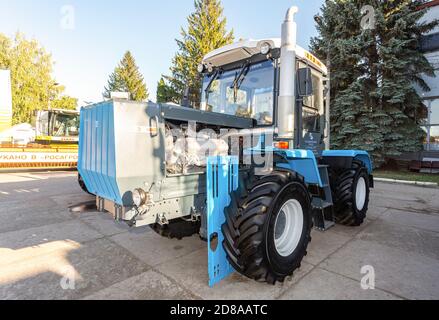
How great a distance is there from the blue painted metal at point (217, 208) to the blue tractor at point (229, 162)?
0.01 m

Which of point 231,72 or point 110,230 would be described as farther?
point 110,230

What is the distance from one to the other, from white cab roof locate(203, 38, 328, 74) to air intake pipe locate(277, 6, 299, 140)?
0.39 metres

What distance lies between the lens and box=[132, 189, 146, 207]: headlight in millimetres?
2404

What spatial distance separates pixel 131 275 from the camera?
2.79 metres

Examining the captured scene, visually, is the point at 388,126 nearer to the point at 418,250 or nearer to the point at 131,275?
the point at 418,250

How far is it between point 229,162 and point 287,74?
1.30m

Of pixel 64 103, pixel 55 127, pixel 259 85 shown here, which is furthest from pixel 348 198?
pixel 64 103

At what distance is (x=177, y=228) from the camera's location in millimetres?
3477

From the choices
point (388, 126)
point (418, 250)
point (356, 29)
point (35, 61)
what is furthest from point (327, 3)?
point (35, 61)

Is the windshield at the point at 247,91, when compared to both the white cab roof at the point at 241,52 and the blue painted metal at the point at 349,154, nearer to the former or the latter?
the white cab roof at the point at 241,52

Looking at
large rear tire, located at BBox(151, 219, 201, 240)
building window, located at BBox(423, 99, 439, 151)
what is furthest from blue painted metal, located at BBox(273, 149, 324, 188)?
building window, located at BBox(423, 99, 439, 151)
